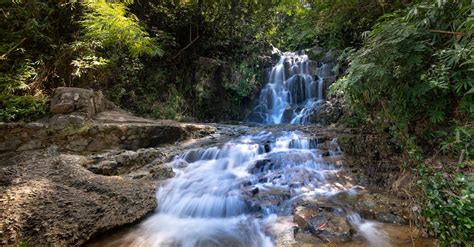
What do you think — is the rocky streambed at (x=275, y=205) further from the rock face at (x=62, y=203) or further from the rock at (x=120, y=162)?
the rock at (x=120, y=162)

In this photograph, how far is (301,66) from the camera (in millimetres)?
11203

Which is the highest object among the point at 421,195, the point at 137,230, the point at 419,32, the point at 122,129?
the point at 419,32

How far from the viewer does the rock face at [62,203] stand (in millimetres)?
2648

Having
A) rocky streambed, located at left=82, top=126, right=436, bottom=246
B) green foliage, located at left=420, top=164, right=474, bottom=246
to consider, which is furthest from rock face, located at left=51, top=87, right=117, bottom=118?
green foliage, located at left=420, top=164, right=474, bottom=246

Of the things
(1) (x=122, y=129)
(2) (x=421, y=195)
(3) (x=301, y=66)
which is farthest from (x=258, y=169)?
(3) (x=301, y=66)

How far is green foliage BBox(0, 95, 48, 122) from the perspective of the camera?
5.49m

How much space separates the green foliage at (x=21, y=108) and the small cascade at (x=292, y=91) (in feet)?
24.1

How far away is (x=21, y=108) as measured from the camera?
227 inches

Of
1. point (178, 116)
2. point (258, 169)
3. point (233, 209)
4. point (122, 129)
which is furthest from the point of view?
point (178, 116)

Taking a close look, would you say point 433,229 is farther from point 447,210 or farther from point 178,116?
A: point 178,116

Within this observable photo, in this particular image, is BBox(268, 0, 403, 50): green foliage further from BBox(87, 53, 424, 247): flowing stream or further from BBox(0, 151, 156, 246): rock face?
BBox(0, 151, 156, 246): rock face

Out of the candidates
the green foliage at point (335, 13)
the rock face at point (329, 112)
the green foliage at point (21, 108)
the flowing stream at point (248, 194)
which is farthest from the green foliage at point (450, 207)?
the green foliage at point (21, 108)

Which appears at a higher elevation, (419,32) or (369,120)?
(419,32)

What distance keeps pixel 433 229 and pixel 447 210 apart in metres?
0.36
